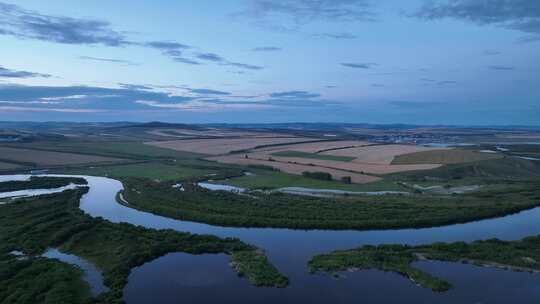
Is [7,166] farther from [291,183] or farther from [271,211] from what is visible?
[271,211]

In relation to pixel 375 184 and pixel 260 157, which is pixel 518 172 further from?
pixel 260 157

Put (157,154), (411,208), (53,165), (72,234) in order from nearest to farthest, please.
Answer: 1. (72,234)
2. (411,208)
3. (53,165)
4. (157,154)

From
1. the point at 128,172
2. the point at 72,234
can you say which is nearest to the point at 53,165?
the point at 128,172

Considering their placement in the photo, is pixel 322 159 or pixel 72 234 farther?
pixel 322 159

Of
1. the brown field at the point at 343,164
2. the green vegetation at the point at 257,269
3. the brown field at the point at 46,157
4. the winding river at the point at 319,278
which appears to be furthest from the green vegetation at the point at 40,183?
the green vegetation at the point at 257,269

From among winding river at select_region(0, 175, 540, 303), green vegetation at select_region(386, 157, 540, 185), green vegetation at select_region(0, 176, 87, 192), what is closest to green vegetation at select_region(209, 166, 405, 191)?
green vegetation at select_region(386, 157, 540, 185)

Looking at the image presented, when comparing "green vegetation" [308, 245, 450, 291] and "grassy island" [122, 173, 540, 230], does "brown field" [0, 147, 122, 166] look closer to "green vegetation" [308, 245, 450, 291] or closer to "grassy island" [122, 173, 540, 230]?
"grassy island" [122, 173, 540, 230]

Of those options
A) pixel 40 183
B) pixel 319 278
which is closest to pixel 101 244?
pixel 319 278
